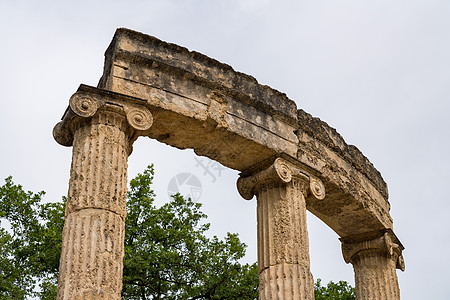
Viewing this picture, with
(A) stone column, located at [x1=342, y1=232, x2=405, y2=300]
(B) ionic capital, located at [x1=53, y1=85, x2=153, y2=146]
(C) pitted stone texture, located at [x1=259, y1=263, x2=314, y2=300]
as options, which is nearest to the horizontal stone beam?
(B) ionic capital, located at [x1=53, y1=85, x2=153, y2=146]

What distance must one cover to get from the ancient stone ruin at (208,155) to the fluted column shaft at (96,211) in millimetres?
16

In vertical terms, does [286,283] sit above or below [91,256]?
above

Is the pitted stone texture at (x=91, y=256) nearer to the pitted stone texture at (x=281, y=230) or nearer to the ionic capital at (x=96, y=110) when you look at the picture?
→ the ionic capital at (x=96, y=110)

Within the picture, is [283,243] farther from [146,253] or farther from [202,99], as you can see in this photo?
[146,253]

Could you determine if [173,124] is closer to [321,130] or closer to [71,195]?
[71,195]

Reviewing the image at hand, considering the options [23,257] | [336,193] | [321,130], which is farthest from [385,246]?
[23,257]

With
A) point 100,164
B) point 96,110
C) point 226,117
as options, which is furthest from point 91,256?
point 226,117

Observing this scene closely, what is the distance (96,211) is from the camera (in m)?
10.7

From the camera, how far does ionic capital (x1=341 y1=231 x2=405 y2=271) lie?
16062 millimetres

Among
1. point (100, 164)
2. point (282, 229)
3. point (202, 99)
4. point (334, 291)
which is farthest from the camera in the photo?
point (334, 291)

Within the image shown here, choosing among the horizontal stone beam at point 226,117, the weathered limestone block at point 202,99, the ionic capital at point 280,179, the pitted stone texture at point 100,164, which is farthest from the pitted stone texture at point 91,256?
the ionic capital at point 280,179

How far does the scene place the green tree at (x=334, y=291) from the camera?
960 inches

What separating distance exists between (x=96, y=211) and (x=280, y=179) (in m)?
3.96

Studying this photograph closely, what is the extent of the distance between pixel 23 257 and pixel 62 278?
38.5 feet
